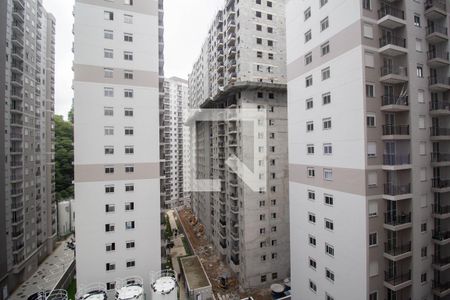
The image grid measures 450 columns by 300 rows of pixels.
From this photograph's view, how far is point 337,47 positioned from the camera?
14.5 metres

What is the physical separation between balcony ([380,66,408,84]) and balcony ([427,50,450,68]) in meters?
2.41

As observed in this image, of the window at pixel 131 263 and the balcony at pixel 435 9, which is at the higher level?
the balcony at pixel 435 9

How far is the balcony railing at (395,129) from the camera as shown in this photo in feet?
44.2

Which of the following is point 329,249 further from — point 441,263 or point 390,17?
point 390,17

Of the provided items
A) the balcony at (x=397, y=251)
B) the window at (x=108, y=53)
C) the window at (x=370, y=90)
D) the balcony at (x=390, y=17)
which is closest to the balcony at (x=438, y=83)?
the balcony at (x=390, y=17)

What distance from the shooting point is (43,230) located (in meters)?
33.8

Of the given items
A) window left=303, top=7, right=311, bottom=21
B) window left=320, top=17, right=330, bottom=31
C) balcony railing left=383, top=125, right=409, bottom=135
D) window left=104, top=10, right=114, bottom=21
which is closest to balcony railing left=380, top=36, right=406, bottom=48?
window left=320, top=17, right=330, bottom=31

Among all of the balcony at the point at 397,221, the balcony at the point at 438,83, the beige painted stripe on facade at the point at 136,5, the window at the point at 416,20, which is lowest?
the balcony at the point at 397,221

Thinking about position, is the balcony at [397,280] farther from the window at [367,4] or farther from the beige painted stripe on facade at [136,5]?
the beige painted stripe on facade at [136,5]

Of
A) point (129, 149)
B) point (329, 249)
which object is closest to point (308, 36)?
point (329, 249)

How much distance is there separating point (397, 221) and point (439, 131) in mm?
6946

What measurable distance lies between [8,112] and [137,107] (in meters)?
17.6

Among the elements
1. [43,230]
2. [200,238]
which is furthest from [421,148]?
[43,230]

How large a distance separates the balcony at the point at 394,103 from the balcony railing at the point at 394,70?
4.69 ft
